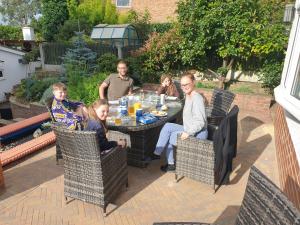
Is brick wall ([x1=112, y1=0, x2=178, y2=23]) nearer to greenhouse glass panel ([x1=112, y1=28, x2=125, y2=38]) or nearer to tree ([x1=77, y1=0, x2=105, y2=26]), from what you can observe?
tree ([x1=77, y1=0, x2=105, y2=26])

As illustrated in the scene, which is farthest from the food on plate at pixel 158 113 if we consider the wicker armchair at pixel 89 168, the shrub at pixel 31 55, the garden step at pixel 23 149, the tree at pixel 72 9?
the tree at pixel 72 9

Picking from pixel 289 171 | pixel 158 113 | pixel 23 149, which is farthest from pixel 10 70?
pixel 289 171

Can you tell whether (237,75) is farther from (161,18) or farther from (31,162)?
(161,18)

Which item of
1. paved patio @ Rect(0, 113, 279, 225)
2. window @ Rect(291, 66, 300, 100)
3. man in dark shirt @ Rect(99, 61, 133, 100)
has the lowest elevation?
paved patio @ Rect(0, 113, 279, 225)

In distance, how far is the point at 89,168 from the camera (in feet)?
9.80

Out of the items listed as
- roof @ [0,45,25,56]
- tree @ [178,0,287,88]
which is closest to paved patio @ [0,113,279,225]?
tree @ [178,0,287,88]

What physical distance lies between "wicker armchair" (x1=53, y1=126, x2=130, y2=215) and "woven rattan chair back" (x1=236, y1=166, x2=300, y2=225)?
1550 mm

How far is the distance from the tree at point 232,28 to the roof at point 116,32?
454cm

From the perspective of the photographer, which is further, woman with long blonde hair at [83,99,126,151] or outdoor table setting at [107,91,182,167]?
outdoor table setting at [107,91,182,167]

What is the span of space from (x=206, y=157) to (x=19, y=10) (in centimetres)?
5042

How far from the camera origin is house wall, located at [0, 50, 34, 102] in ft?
46.2

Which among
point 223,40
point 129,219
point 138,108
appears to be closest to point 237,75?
point 223,40

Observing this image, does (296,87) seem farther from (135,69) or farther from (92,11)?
(92,11)

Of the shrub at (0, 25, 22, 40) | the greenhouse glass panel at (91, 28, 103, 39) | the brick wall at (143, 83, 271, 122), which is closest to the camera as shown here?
the brick wall at (143, 83, 271, 122)
